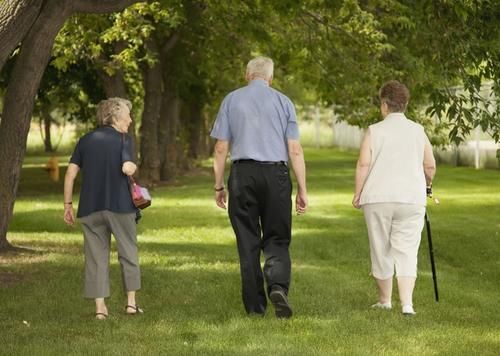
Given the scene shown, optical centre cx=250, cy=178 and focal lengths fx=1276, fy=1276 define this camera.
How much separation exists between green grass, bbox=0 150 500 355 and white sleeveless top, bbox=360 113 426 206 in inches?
37.1

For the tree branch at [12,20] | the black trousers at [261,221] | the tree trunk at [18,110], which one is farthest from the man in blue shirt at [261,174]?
the tree trunk at [18,110]

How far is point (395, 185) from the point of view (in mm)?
10086

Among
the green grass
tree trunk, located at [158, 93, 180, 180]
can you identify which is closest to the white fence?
tree trunk, located at [158, 93, 180, 180]

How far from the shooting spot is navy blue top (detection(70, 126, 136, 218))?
33.0 ft

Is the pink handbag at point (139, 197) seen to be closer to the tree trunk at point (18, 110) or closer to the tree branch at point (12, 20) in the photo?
the tree branch at point (12, 20)

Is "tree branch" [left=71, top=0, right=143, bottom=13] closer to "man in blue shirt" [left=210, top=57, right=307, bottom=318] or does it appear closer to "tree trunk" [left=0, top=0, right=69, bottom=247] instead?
"tree trunk" [left=0, top=0, right=69, bottom=247]

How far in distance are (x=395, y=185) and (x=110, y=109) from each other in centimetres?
234

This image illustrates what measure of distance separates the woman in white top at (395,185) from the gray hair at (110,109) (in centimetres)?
194

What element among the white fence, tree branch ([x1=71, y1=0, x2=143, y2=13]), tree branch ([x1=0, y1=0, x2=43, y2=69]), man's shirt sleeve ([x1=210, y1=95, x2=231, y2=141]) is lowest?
the white fence

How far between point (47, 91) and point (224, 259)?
20708 mm

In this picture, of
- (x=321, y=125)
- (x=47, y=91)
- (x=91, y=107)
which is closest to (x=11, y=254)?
(x=47, y=91)

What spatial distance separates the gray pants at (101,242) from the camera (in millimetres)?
10109

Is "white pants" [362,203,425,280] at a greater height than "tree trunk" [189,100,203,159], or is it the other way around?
"white pants" [362,203,425,280]

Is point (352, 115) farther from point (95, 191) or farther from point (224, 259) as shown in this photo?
point (95, 191)
